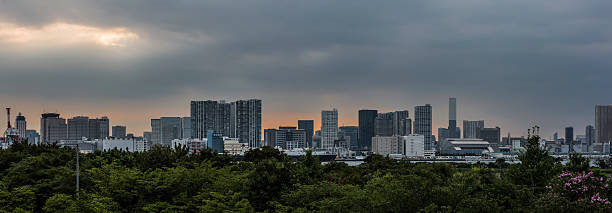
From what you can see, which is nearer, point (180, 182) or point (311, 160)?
point (180, 182)

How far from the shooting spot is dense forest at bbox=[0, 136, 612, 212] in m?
21.3

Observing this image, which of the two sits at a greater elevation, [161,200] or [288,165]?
[288,165]

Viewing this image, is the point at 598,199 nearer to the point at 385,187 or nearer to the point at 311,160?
the point at 385,187

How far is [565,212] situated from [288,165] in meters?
15.2

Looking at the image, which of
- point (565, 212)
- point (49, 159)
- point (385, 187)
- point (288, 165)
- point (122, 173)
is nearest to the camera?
point (565, 212)

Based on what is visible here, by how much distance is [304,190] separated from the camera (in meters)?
27.2

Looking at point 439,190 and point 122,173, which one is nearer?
point 439,190

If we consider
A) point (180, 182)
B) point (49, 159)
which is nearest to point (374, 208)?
point (180, 182)

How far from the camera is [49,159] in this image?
41125mm

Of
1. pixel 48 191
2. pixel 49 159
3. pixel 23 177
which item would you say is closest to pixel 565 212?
pixel 48 191

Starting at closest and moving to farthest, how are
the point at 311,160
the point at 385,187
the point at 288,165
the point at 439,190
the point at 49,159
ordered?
the point at 439,190 → the point at 385,187 → the point at 288,165 → the point at 311,160 → the point at 49,159

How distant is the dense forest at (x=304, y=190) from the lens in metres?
21.3

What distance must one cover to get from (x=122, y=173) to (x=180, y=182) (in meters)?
3.74

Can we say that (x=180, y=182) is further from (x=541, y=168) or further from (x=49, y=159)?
(x=541, y=168)
